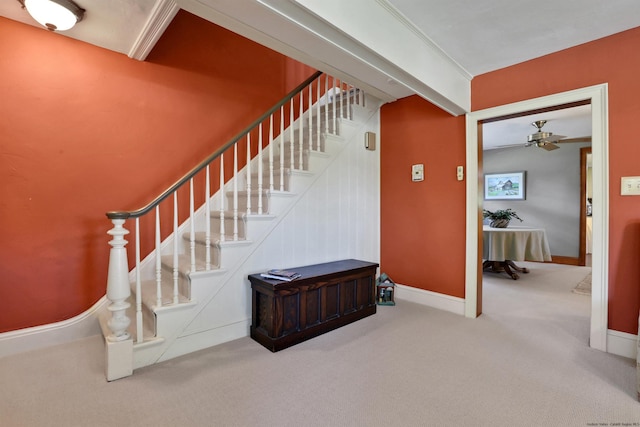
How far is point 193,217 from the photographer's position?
2352 millimetres

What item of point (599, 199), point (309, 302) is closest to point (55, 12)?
point (309, 302)

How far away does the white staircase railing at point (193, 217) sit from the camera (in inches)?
73.3

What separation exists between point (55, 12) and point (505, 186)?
742cm

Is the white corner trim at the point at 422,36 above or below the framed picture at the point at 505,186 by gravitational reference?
above

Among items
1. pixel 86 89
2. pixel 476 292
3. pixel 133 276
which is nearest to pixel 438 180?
pixel 476 292

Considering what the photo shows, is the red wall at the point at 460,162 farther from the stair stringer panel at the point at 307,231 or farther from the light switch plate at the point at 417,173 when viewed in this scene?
the stair stringer panel at the point at 307,231

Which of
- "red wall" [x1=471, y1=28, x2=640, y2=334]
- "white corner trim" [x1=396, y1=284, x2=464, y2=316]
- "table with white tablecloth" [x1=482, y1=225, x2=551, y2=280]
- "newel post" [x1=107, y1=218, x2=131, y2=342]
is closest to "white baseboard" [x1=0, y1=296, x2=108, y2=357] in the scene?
"newel post" [x1=107, y1=218, x2=131, y2=342]

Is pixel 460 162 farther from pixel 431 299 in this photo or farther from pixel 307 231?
pixel 307 231

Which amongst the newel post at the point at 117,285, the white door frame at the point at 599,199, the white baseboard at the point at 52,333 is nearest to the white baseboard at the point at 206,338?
the newel post at the point at 117,285

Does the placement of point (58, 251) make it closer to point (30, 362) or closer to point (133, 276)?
point (133, 276)

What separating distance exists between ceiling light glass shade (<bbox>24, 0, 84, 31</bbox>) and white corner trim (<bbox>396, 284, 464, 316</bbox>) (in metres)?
3.70

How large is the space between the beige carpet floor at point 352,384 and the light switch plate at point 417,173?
159 centimetres

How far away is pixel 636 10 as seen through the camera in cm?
195

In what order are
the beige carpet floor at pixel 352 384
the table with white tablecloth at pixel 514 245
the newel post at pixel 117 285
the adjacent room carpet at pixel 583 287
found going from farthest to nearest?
1. the table with white tablecloth at pixel 514 245
2. the adjacent room carpet at pixel 583 287
3. the newel post at pixel 117 285
4. the beige carpet floor at pixel 352 384
